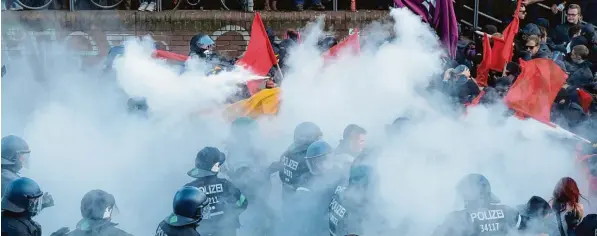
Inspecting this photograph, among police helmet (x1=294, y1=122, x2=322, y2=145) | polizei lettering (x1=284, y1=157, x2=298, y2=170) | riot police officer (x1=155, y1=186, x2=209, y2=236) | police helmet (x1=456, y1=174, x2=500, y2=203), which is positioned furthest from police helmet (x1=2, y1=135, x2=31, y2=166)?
police helmet (x1=456, y1=174, x2=500, y2=203)

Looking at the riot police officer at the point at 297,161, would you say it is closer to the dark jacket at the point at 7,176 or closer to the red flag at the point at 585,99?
the dark jacket at the point at 7,176

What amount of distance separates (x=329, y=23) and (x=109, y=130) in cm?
409

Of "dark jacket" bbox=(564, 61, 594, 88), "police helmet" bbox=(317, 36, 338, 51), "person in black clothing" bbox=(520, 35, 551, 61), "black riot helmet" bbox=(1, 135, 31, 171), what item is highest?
"police helmet" bbox=(317, 36, 338, 51)

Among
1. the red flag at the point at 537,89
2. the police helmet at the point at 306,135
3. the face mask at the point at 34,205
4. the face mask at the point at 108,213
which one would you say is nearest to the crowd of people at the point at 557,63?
the red flag at the point at 537,89

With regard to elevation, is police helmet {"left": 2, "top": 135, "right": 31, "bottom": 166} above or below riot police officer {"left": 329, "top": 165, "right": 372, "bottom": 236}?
above

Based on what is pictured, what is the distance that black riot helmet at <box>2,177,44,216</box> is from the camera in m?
6.89

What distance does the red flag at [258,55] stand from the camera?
35.3ft

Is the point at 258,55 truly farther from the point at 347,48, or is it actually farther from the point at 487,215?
the point at 487,215

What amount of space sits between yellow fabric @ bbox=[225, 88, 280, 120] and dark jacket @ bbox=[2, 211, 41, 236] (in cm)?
368

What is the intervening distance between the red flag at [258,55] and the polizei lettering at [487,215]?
A: 4.22 metres

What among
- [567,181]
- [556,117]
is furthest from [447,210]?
[556,117]

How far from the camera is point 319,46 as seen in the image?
460 inches

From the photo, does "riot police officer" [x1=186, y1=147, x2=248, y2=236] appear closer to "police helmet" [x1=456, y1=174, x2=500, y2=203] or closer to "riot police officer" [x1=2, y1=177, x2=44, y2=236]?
"riot police officer" [x1=2, y1=177, x2=44, y2=236]

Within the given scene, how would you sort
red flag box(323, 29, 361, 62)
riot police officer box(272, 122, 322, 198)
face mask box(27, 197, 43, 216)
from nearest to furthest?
face mask box(27, 197, 43, 216), riot police officer box(272, 122, 322, 198), red flag box(323, 29, 361, 62)
